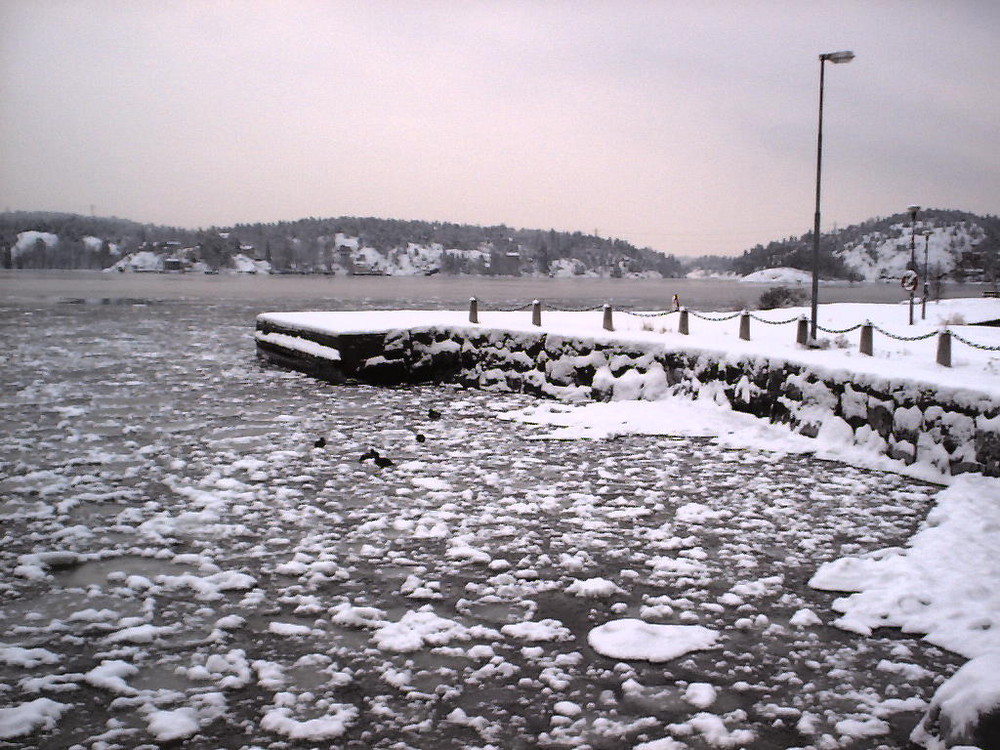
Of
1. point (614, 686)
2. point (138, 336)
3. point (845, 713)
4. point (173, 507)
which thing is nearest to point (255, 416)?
point (173, 507)

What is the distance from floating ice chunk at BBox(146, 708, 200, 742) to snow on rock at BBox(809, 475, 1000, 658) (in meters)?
4.55

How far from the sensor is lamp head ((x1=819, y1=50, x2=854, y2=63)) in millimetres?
16125

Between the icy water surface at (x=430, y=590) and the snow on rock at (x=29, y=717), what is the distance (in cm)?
4

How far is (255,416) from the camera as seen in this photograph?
1486cm

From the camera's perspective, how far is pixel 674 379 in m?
16.0

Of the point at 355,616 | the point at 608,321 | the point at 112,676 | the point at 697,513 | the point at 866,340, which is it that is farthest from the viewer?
the point at 608,321

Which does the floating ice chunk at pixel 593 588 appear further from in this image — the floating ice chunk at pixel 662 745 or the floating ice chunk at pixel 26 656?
the floating ice chunk at pixel 26 656

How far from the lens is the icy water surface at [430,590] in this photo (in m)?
4.58

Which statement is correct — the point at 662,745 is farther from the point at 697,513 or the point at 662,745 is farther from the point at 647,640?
the point at 697,513

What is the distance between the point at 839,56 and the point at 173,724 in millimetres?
17143

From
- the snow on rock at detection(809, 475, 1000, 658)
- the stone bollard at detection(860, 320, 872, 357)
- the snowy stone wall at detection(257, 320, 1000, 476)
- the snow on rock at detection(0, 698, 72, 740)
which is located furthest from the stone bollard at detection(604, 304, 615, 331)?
the snow on rock at detection(0, 698, 72, 740)

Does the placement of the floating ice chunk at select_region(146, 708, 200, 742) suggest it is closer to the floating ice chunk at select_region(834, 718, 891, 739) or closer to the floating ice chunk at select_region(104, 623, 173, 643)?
the floating ice chunk at select_region(104, 623, 173, 643)

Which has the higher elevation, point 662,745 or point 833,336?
point 833,336

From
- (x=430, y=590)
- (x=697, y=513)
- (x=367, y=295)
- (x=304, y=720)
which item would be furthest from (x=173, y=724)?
(x=367, y=295)
